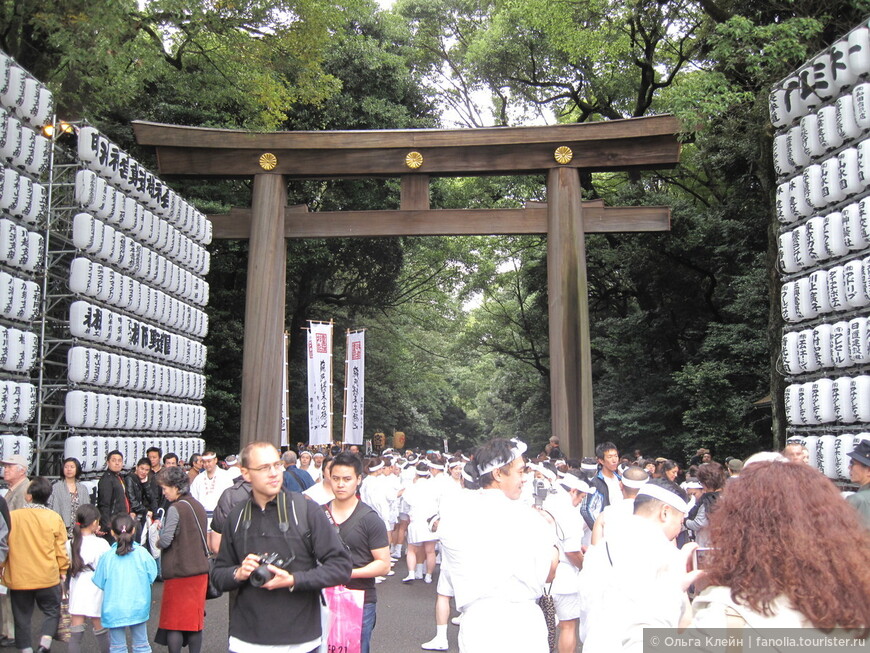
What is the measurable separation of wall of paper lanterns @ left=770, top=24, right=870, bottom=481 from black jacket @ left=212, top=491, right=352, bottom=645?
7.87 meters

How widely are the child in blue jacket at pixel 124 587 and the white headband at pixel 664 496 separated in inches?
166

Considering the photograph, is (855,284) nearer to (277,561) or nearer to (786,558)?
(277,561)

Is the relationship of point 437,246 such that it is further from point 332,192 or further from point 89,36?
point 89,36

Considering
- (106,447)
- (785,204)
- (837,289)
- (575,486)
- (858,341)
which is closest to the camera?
(575,486)

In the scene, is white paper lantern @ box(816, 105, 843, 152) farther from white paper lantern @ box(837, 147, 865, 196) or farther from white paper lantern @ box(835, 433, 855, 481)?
white paper lantern @ box(835, 433, 855, 481)

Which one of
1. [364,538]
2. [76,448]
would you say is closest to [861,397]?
[364,538]

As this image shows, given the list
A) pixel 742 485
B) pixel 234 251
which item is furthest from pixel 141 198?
pixel 742 485

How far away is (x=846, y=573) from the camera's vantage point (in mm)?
2238

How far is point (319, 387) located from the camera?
18266 mm

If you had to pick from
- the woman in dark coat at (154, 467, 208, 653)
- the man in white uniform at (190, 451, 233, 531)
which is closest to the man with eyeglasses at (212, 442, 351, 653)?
the woman in dark coat at (154, 467, 208, 653)

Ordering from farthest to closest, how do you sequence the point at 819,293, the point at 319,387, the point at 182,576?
the point at 319,387
the point at 819,293
the point at 182,576

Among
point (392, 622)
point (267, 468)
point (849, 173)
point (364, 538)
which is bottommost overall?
point (392, 622)

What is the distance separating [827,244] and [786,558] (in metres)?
9.25

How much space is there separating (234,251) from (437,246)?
7142 mm
